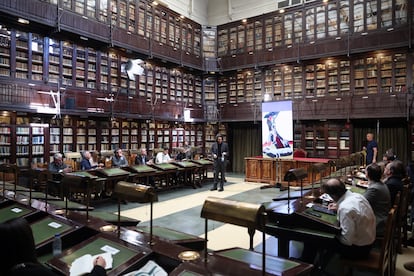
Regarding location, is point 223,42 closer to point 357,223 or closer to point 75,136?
point 75,136

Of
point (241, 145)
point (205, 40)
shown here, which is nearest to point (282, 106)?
point (241, 145)

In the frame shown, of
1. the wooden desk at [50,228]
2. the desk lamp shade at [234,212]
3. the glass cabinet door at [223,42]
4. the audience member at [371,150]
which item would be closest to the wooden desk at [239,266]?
the desk lamp shade at [234,212]

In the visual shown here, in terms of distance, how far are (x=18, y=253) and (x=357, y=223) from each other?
237 centimetres

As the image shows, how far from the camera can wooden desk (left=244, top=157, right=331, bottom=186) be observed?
907cm

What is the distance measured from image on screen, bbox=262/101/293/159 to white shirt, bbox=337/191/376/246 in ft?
19.2

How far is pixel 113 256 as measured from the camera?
1795 millimetres

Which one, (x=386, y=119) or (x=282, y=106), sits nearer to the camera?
(x=282, y=106)

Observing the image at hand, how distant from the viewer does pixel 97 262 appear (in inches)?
59.9

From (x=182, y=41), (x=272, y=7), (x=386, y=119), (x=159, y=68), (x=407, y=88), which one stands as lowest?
(x=386, y=119)

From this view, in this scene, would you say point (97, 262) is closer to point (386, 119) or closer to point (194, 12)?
point (386, 119)

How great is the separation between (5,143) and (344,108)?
1029 cm

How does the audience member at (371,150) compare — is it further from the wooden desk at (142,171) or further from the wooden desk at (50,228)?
the wooden desk at (50,228)

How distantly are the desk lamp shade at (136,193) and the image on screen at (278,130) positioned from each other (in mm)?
6780

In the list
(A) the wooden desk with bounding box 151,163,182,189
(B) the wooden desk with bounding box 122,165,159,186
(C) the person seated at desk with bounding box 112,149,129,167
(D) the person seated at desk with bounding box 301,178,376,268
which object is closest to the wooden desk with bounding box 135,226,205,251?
(D) the person seated at desk with bounding box 301,178,376,268
